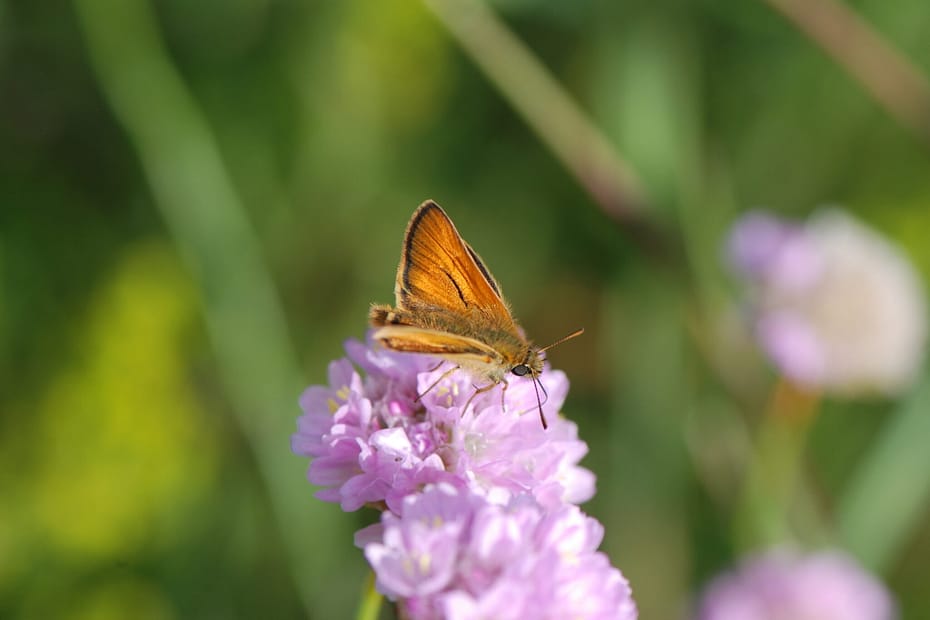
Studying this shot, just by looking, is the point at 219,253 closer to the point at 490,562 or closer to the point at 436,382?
the point at 436,382

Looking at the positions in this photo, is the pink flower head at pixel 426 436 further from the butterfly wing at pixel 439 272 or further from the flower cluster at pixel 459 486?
the butterfly wing at pixel 439 272

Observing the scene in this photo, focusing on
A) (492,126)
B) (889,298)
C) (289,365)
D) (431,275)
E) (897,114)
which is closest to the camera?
(431,275)

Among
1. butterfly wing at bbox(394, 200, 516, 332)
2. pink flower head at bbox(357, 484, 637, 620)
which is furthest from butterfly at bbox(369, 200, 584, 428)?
pink flower head at bbox(357, 484, 637, 620)

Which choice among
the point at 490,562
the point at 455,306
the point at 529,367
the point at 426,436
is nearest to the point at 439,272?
the point at 455,306

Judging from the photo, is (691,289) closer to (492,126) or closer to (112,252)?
(492,126)

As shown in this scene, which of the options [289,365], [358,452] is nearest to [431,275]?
[358,452]

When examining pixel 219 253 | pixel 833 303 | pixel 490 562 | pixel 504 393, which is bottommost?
pixel 833 303
